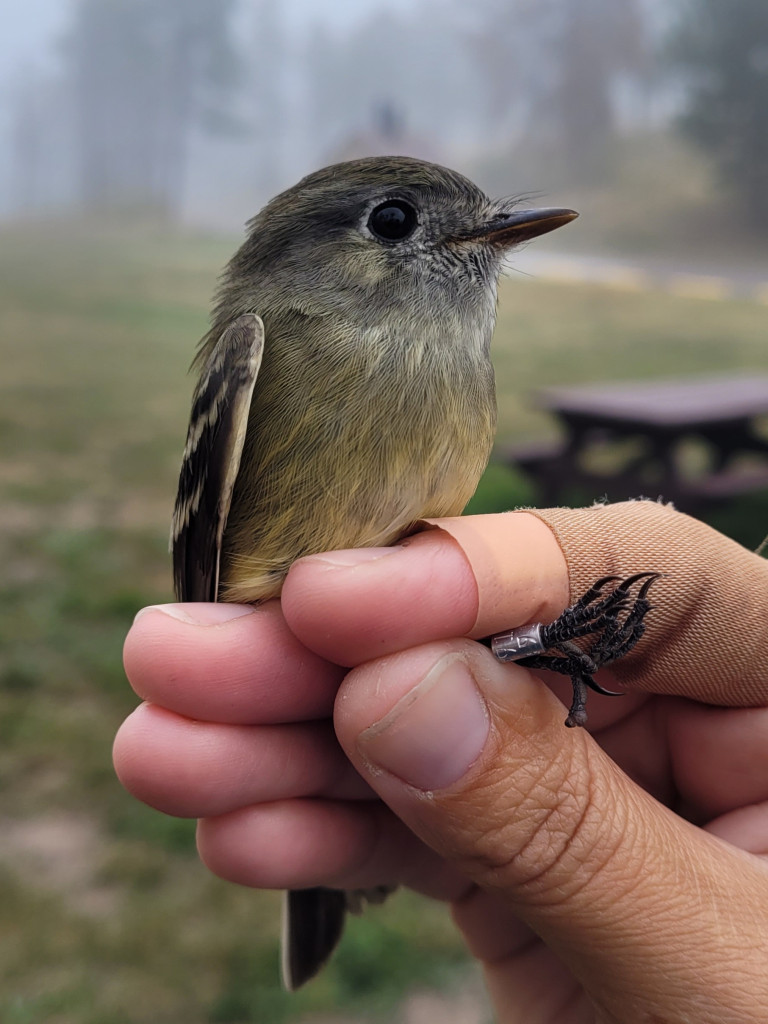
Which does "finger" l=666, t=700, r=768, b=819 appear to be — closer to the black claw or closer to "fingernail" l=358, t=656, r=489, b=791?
the black claw

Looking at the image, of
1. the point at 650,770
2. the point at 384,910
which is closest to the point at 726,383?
the point at 384,910

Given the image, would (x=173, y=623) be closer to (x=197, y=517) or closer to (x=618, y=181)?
(x=197, y=517)

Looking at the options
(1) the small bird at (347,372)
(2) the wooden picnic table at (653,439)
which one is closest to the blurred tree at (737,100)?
(2) the wooden picnic table at (653,439)

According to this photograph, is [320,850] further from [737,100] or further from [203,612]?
[737,100]

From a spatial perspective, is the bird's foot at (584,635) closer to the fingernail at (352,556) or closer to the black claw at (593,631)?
the black claw at (593,631)

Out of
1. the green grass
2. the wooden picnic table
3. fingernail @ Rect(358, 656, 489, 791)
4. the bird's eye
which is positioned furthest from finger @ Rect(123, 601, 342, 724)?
the wooden picnic table

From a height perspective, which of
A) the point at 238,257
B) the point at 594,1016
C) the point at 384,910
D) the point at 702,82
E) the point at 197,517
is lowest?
the point at 384,910

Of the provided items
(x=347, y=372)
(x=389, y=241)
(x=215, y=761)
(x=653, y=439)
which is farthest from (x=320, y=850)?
(x=653, y=439)
